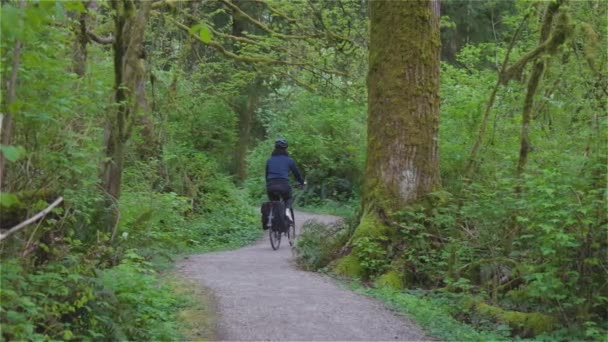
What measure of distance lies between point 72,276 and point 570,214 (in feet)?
16.3

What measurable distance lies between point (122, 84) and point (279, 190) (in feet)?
17.7

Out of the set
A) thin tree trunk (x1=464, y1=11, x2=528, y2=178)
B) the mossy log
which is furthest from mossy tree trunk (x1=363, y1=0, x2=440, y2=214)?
the mossy log

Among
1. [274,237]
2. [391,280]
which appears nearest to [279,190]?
[274,237]

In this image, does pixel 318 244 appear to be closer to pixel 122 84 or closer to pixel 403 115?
pixel 403 115

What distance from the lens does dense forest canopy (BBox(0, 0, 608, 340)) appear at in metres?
5.83

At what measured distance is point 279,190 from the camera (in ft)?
45.3

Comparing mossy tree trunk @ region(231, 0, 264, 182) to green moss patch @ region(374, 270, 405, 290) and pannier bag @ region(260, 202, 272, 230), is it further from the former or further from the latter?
green moss patch @ region(374, 270, 405, 290)

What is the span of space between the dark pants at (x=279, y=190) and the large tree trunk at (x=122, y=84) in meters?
4.67

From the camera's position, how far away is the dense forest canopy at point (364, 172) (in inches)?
230

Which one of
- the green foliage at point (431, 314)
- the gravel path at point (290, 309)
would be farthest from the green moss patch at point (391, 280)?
the gravel path at point (290, 309)

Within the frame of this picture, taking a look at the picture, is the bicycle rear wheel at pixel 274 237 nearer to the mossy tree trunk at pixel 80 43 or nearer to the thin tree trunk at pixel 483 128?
the thin tree trunk at pixel 483 128

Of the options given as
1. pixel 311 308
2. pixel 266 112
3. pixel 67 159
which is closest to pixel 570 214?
pixel 311 308

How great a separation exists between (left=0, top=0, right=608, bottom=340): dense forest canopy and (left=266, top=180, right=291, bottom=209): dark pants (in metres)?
1.86

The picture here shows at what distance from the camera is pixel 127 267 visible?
6.74 meters
